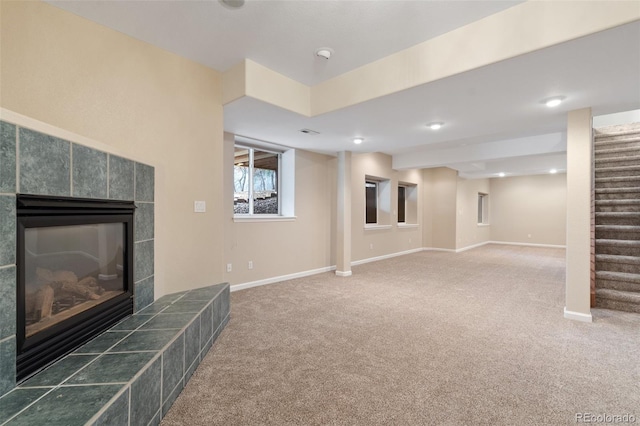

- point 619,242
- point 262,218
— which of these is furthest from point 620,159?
point 262,218

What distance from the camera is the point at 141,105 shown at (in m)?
2.52

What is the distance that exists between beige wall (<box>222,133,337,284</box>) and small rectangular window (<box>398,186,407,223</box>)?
131 inches

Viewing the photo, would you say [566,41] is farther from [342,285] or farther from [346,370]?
[342,285]

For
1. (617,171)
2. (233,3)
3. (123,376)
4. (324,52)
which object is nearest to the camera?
(123,376)

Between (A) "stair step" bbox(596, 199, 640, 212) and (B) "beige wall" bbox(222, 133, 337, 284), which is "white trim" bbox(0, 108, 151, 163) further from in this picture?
(A) "stair step" bbox(596, 199, 640, 212)

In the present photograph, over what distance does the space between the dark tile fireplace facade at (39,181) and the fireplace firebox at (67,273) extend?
0.05 m

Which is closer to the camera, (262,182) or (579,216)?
(579,216)

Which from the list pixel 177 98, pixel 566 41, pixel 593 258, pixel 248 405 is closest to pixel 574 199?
pixel 593 258

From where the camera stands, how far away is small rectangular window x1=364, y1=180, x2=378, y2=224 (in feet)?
23.9

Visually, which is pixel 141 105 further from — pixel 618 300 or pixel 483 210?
pixel 483 210

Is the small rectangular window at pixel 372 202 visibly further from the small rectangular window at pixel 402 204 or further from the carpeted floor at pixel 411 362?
the carpeted floor at pixel 411 362

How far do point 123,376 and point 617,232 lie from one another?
223 inches

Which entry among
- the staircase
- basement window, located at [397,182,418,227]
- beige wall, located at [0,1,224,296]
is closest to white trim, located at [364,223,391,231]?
basement window, located at [397,182,418,227]

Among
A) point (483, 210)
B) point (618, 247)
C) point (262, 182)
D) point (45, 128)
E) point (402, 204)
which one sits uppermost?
point (262, 182)
